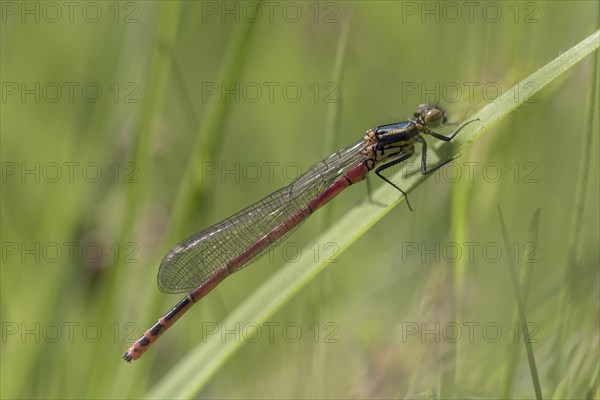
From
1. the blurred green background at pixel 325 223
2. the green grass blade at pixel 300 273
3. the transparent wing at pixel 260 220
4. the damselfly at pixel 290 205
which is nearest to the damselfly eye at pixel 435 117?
the damselfly at pixel 290 205

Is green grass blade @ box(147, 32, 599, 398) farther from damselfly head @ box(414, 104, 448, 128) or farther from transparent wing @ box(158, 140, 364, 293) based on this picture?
transparent wing @ box(158, 140, 364, 293)

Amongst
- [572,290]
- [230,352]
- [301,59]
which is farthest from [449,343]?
[301,59]

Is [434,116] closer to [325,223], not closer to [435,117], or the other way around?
[435,117]

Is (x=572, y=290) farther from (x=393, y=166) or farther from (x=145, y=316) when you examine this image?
(x=145, y=316)

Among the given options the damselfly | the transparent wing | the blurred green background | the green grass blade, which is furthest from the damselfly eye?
the green grass blade

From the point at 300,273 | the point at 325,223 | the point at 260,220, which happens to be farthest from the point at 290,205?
the point at 300,273
